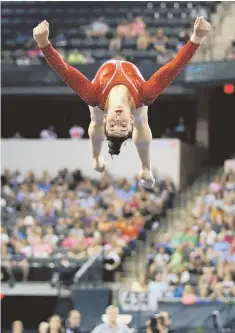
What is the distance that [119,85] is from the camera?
17.9 ft

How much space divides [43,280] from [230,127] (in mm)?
6386

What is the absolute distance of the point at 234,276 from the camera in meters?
9.78

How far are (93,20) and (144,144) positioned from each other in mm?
9753

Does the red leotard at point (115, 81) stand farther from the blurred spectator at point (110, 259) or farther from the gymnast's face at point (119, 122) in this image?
the blurred spectator at point (110, 259)

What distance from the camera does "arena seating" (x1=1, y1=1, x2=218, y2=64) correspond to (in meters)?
14.5

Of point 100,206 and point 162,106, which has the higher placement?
point 162,106

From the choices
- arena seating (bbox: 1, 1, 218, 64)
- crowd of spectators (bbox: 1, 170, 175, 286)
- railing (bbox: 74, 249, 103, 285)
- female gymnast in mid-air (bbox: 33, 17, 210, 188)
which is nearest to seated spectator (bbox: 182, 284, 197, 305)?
railing (bbox: 74, 249, 103, 285)

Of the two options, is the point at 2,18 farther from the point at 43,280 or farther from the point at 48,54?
the point at 48,54

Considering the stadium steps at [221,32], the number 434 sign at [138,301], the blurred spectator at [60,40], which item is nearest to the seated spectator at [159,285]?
the number 434 sign at [138,301]

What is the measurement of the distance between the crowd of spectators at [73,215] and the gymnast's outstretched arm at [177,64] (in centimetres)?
Answer: 561

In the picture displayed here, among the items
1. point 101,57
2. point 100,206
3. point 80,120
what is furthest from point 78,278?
point 80,120

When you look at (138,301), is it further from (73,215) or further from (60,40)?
(60,40)

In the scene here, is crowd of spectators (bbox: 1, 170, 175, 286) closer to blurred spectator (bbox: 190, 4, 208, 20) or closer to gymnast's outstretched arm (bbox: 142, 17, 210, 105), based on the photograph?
blurred spectator (bbox: 190, 4, 208, 20)

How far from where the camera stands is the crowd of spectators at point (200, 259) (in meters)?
9.55
